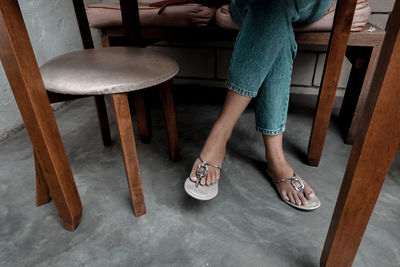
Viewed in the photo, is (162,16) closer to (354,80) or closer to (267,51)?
(267,51)

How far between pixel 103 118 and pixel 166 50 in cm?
86

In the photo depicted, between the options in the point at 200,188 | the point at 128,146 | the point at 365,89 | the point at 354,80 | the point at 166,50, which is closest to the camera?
the point at 128,146

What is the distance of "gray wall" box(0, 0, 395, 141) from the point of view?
125cm

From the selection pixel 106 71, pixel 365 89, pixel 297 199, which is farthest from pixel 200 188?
pixel 365 89

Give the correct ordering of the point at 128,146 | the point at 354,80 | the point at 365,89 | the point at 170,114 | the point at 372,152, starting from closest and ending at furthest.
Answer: the point at 372,152 < the point at 128,146 < the point at 170,114 < the point at 365,89 < the point at 354,80

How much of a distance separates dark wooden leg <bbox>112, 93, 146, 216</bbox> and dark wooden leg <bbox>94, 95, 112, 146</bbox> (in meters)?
0.41

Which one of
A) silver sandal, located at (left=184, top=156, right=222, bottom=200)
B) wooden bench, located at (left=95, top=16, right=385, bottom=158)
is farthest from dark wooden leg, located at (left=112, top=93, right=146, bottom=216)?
wooden bench, located at (left=95, top=16, right=385, bottom=158)

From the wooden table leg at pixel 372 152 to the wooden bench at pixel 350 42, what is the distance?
1.67ft

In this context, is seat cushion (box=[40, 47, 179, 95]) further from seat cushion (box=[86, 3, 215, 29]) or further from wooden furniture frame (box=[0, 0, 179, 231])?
seat cushion (box=[86, 3, 215, 29])

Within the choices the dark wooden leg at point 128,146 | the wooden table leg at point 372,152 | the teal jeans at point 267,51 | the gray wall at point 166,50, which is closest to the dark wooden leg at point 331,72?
the teal jeans at point 267,51

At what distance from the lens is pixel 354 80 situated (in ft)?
3.76

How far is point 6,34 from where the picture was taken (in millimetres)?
503

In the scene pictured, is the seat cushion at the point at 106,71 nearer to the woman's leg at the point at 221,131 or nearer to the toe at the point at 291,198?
the woman's leg at the point at 221,131

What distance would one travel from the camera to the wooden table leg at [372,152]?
0.37 metres
